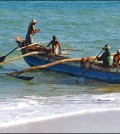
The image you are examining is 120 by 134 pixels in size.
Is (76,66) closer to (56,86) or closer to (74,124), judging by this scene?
(56,86)

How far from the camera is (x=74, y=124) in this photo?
1102 cm

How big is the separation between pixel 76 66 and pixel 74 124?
6.39 metres

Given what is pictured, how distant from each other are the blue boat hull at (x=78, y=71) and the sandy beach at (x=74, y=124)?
14.6ft

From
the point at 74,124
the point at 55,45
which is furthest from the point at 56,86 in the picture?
the point at 74,124

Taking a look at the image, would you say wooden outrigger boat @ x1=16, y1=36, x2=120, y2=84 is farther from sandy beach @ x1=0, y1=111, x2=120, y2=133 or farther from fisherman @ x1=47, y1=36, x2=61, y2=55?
sandy beach @ x1=0, y1=111, x2=120, y2=133

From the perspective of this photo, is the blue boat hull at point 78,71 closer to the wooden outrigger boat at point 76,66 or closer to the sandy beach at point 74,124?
the wooden outrigger boat at point 76,66

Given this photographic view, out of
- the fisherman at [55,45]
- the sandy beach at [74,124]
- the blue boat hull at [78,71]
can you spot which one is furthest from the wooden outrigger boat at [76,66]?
the sandy beach at [74,124]

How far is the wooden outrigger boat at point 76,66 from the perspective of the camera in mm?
16328

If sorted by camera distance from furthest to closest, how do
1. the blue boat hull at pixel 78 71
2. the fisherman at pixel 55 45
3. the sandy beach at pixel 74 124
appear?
1. the fisherman at pixel 55 45
2. the blue boat hull at pixel 78 71
3. the sandy beach at pixel 74 124

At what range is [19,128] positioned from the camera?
35.4 ft

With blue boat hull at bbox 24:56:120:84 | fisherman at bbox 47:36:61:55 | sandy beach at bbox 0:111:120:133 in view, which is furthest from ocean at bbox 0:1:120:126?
fisherman at bbox 47:36:61:55

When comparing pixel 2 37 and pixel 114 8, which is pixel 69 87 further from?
Answer: pixel 114 8

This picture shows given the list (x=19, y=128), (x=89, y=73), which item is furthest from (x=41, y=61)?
(x=19, y=128)

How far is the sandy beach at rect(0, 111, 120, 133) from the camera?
34.7 feet
